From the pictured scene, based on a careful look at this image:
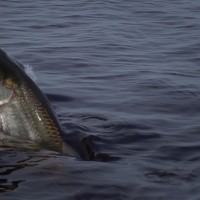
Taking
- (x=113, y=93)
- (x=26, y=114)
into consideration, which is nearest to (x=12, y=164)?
(x=26, y=114)

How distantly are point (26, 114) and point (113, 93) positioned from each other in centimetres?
337

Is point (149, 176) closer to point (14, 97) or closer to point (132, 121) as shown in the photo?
point (14, 97)

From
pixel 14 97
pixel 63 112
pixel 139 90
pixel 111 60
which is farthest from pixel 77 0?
pixel 14 97

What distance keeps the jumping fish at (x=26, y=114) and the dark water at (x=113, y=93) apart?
0.57 ft

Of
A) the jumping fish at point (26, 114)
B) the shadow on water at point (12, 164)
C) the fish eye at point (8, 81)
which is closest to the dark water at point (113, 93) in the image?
the shadow on water at point (12, 164)

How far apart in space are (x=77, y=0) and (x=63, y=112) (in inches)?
457

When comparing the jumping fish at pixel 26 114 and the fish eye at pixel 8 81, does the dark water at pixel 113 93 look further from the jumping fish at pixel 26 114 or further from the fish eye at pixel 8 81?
the fish eye at pixel 8 81

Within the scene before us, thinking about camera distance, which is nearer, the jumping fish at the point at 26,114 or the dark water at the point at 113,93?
the dark water at the point at 113,93

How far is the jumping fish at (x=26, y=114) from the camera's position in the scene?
6.04m

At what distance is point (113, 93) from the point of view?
30.9 feet

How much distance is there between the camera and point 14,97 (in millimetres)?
6066

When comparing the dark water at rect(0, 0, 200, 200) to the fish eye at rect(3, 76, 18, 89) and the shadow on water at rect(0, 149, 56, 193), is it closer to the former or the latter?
the shadow on water at rect(0, 149, 56, 193)

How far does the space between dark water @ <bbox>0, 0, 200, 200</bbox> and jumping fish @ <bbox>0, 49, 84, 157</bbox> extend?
0.57ft

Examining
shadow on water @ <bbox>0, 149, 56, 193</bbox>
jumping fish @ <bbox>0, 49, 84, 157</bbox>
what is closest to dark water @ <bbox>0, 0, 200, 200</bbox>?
shadow on water @ <bbox>0, 149, 56, 193</bbox>
